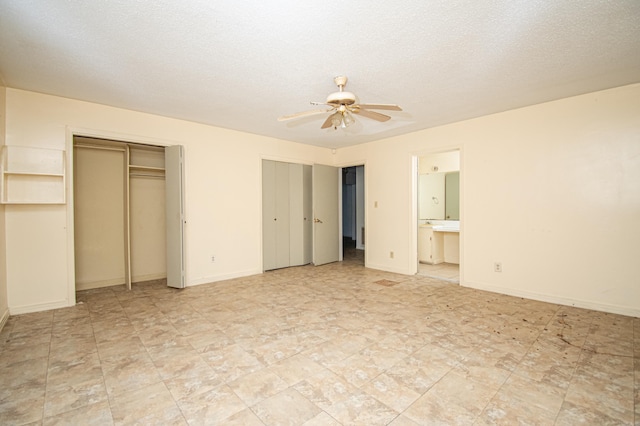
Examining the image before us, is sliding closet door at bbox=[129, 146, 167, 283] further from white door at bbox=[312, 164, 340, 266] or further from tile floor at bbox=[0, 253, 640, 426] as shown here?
white door at bbox=[312, 164, 340, 266]

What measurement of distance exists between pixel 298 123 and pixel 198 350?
3.31 metres

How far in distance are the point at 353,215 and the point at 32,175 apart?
779 cm

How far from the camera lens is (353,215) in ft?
31.5

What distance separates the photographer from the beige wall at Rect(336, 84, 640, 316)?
3096 mm

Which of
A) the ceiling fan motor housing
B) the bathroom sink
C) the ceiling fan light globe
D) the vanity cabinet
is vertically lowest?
the vanity cabinet

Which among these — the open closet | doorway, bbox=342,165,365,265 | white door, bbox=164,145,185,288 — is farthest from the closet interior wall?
doorway, bbox=342,165,365,265

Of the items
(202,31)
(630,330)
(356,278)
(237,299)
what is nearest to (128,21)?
(202,31)

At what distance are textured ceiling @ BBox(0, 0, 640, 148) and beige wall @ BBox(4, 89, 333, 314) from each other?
302mm

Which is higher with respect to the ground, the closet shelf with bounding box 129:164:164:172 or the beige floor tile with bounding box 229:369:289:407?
the closet shelf with bounding box 129:164:164:172

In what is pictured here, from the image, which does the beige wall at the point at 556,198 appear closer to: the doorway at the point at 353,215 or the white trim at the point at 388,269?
the white trim at the point at 388,269

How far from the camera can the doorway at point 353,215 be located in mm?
7570

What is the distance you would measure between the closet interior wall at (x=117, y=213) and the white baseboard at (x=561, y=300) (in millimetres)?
5105

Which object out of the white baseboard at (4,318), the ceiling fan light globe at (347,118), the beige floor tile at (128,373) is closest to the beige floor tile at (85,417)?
the beige floor tile at (128,373)

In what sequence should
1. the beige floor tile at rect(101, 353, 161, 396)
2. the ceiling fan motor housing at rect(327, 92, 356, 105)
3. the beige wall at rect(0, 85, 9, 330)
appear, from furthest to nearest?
the beige wall at rect(0, 85, 9, 330), the ceiling fan motor housing at rect(327, 92, 356, 105), the beige floor tile at rect(101, 353, 161, 396)
